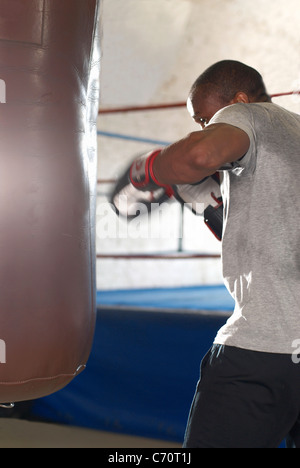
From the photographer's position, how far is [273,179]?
3.15ft

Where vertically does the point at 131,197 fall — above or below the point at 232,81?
below

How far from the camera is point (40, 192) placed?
100 centimetres

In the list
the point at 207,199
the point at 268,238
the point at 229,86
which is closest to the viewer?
the point at 268,238

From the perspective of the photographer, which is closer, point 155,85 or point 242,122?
point 242,122

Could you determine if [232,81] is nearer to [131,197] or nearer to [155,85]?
[131,197]

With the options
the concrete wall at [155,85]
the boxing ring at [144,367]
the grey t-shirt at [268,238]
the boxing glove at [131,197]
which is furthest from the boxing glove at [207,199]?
the concrete wall at [155,85]

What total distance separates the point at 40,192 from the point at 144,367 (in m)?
1.21

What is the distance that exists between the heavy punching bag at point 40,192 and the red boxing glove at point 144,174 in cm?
10

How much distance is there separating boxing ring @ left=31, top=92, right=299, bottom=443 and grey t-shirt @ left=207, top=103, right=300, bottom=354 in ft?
3.11

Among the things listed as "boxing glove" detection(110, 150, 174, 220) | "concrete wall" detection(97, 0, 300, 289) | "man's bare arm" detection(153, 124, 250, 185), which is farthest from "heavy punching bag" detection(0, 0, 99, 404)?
"concrete wall" detection(97, 0, 300, 289)

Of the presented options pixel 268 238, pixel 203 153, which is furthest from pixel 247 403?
pixel 203 153

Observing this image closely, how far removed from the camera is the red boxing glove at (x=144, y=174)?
1.01 meters

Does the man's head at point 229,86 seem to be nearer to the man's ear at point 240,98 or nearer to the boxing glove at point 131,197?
the man's ear at point 240,98
